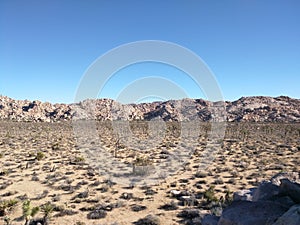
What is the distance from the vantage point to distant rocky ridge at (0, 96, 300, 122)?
90956mm

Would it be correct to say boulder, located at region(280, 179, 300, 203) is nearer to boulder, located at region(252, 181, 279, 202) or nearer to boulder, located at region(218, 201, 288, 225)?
boulder, located at region(252, 181, 279, 202)

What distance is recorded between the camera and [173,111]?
334 ft

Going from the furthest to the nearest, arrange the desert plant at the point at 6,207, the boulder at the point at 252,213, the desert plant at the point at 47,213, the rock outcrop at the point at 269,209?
the desert plant at the point at 6,207 < the desert plant at the point at 47,213 < the boulder at the point at 252,213 < the rock outcrop at the point at 269,209

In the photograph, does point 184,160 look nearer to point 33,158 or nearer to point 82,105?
point 33,158

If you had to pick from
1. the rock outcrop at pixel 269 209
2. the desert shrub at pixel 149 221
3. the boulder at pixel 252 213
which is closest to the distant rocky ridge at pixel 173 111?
the desert shrub at pixel 149 221

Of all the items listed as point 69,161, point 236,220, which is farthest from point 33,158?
point 236,220

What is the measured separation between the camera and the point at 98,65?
17375 mm

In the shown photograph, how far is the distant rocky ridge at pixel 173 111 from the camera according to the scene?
90956 mm

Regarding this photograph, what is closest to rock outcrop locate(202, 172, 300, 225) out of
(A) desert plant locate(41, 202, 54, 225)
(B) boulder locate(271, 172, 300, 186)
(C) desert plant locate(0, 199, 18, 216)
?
(B) boulder locate(271, 172, 300, 186)

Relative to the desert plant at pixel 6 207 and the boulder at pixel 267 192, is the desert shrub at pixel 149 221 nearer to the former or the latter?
the boulder at pixel 267 192

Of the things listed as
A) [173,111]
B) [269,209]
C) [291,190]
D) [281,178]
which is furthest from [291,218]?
[173,111]

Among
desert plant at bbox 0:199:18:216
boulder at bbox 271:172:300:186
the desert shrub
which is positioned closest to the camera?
boulder at bbox 271:172:300:186

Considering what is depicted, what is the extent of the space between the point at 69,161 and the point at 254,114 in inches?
3246

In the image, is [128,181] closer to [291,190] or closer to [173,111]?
[291,190]
